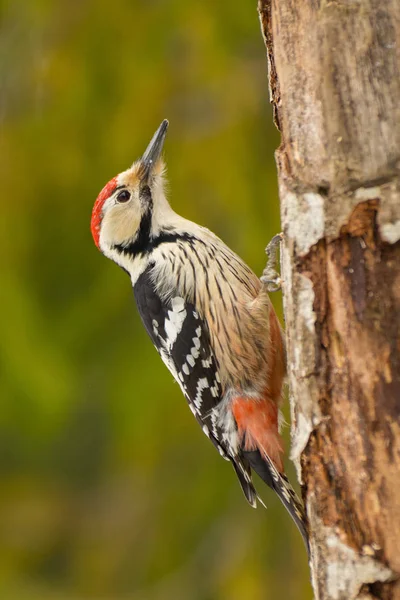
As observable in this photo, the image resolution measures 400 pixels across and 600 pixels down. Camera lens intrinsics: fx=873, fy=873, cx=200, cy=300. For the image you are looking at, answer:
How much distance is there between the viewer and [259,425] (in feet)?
11.3

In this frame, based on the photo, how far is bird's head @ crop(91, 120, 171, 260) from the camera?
12.4ft

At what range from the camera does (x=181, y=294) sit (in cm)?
356

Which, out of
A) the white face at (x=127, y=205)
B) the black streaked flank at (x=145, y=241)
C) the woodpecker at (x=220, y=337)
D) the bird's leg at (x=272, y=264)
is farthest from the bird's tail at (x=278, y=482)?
the white face at (x=127, y=205)

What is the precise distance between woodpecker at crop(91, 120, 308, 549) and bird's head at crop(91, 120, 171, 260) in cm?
8

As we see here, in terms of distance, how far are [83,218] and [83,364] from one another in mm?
840

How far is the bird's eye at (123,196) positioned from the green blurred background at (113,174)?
2.23ft

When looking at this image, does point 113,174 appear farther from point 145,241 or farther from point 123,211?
point 145,241

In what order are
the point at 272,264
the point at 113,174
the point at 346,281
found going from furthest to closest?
1. the point at 113,174
2. the point at 272,264
3. the point at 346,281

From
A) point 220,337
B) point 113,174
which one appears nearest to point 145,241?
point 220,337

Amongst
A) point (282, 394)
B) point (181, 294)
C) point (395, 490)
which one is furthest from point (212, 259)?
point (395, 490)

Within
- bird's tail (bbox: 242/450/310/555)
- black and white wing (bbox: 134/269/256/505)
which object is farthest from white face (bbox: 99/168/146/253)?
bird's tail (bbox: 242/450/310/555)

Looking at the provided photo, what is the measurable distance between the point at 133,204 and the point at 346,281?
1865 millimetres

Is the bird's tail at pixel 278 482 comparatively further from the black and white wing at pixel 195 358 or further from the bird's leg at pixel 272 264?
the bird's leg at pixel 272 264

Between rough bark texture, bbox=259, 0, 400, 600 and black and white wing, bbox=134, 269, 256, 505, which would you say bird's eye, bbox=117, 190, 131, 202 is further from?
rough bark texture, bbox=259, 0, 400, 600
